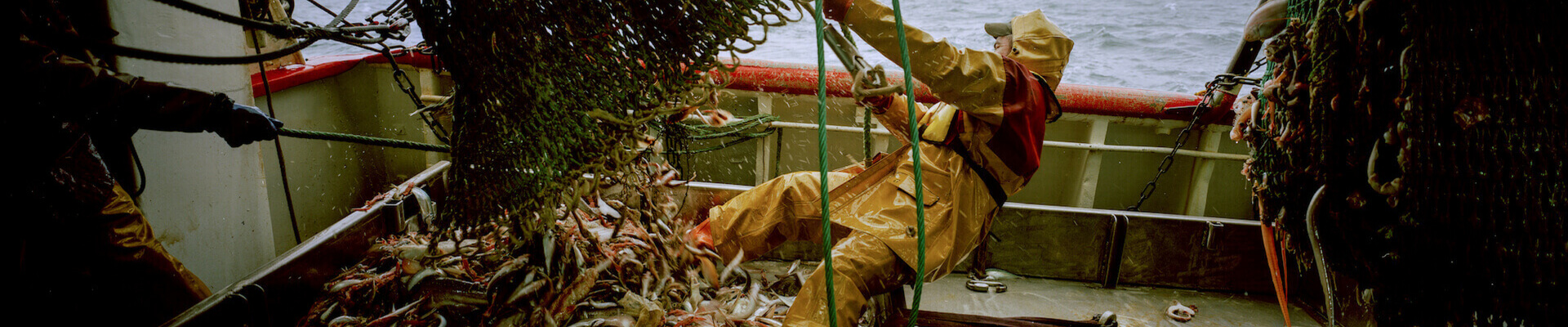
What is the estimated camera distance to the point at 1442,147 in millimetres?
1354

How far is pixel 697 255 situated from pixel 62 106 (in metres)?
1.87

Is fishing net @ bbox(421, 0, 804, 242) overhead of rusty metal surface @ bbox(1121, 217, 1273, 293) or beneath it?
overhead

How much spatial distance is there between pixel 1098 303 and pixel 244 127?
12.2 ft

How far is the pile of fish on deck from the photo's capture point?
5.26 feet

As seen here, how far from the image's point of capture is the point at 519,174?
4.42 feet

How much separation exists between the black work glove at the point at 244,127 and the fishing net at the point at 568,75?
3.32 feet

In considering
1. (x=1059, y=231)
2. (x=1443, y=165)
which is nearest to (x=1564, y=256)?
(x=1443, y=165)

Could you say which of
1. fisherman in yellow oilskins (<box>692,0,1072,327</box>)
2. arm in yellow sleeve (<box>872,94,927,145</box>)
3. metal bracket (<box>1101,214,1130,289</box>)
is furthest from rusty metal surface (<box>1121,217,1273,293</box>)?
arm in yellow sleeve (<box>872,94,927,145</box>)

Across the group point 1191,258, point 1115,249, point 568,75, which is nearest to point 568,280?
point 568,75

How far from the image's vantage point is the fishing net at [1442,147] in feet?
4.34

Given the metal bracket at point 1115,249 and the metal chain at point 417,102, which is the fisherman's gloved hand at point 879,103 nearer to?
the metal chain at point 417,102

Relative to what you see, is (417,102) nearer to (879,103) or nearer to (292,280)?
(292,280)

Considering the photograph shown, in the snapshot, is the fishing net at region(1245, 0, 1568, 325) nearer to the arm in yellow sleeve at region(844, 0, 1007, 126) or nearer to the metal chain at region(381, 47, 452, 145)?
the arm in yellow sleeve at region(844, 0, 1007, 126)

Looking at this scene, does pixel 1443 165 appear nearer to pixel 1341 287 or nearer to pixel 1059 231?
pixel 1341 287
